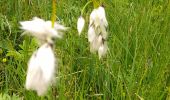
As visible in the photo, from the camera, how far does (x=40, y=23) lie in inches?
32.6

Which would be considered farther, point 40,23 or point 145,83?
point 145,83

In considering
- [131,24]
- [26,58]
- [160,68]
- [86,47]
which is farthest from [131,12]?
[26,58]

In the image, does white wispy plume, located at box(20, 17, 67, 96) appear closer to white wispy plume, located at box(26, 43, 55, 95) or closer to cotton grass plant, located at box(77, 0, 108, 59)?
white wispy plume, located at box(26, 43, 55, 95)

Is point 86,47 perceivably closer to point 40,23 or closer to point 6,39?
point 6,39

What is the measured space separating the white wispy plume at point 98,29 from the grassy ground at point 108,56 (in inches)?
16.9

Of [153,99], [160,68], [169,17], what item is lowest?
[153,99]

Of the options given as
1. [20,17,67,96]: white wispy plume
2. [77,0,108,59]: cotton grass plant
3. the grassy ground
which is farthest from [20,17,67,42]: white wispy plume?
the grassy ground

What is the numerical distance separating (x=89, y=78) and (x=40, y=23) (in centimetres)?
122

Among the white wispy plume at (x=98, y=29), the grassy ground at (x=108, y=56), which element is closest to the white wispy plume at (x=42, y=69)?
the white wispy plume at (x=98, y=29)

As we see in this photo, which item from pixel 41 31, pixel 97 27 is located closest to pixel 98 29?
pixel 97 27

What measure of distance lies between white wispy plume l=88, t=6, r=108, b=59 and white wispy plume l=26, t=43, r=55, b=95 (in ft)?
1.24

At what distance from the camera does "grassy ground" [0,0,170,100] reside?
1.82 m

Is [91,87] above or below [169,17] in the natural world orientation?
below

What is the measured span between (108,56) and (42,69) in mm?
1273
